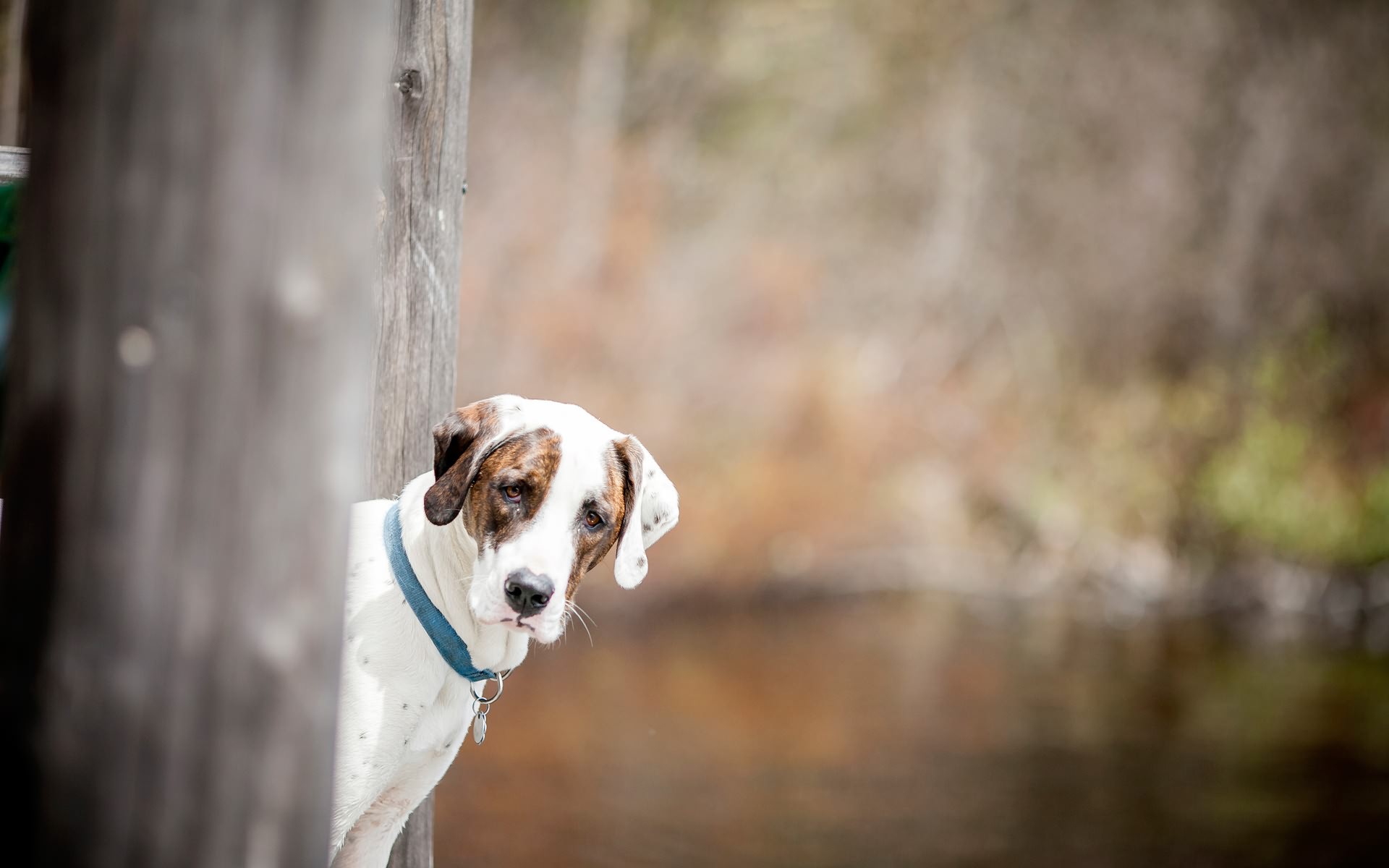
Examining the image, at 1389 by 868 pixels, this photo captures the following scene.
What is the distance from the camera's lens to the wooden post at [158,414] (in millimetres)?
1048

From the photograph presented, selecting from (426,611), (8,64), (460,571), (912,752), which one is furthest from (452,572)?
(8,64)

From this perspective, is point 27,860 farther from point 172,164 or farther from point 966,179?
point 966,179

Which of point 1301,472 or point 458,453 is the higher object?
point 458,453

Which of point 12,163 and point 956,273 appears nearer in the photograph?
point 12,163

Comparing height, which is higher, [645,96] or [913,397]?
[645,96]

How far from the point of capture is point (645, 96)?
13.9 meters

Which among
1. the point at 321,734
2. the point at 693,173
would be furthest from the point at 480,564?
the point at 693,173

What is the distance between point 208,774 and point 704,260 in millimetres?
11158

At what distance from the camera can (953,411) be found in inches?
584

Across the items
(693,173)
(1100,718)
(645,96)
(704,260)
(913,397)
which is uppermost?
(645,96)

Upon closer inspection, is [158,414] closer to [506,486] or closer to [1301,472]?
[506,486]

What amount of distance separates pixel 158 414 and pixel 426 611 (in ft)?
3.89

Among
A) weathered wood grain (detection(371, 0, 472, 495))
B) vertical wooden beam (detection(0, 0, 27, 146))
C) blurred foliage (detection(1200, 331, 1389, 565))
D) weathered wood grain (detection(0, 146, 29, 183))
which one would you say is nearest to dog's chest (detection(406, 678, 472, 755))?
weathered wood grain (detection(371, 0, 472, 495))

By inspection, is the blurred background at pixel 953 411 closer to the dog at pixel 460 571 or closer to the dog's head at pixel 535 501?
the dog at pixel 460 571
